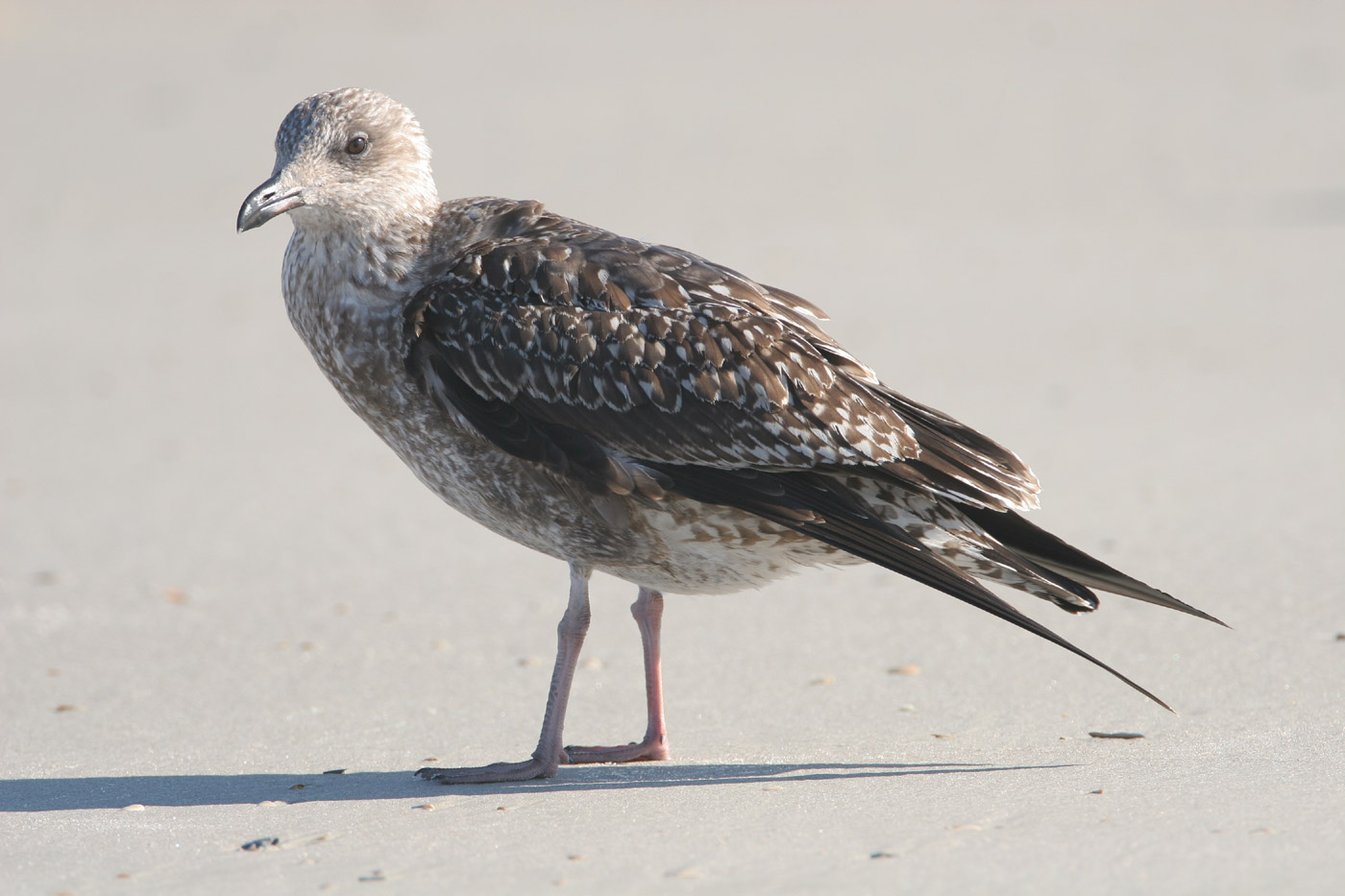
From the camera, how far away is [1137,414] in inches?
378

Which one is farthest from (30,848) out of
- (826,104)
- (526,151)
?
(826,104)

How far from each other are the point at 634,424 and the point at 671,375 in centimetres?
18

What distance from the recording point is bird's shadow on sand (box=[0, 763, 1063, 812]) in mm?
4758

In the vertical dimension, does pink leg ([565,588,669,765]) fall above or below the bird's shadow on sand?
above

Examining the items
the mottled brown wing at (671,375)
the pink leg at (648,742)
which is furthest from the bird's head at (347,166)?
the pink leg at (648,742)

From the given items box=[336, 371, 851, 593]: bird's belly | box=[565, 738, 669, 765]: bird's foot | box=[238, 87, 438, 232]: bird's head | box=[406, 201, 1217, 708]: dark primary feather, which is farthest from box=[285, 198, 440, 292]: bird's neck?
box=[565, 738, 669, 765]: bird's foot

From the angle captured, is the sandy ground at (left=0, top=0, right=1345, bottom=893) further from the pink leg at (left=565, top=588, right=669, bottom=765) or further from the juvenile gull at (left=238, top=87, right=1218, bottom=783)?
the juvenile gull at (left=238, top=87, right=1218, bottom=783)

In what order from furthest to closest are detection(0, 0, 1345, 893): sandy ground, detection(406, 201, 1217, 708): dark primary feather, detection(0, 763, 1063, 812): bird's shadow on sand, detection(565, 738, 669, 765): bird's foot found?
detection(565, 738, 669, 765): bird's foot, detection(406, 201, 1217, 708): dark primary feather, detection(0, 763, 1063, 812): bird's shadow on sand, detection(0, 0, 1345, 893): sandy ground

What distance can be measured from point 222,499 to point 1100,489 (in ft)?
15.1

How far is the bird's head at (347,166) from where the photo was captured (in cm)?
527

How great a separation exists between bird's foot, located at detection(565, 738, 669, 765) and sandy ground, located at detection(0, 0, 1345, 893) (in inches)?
5.8

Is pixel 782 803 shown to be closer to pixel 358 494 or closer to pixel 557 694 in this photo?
pixel 557 694

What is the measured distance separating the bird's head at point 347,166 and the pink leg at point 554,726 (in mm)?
1337

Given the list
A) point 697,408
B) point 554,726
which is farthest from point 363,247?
point 554,726
